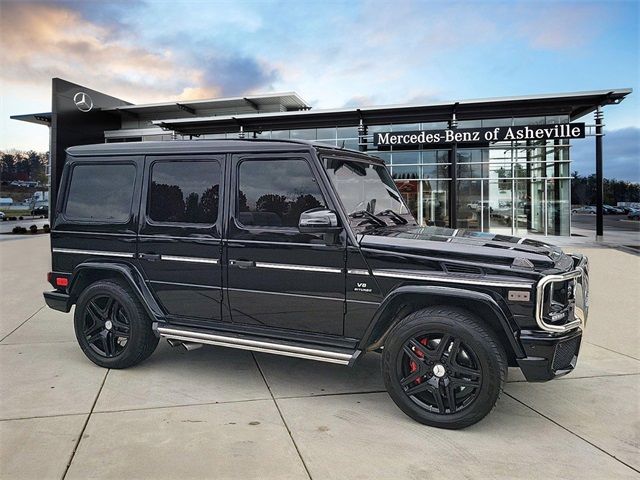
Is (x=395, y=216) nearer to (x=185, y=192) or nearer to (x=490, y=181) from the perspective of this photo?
(x=185, y=192)

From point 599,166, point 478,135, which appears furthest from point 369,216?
point 599,166

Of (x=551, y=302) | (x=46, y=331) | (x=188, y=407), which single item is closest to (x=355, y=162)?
(x=551, y=302)

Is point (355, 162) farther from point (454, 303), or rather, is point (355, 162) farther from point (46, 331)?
point (46, 331)

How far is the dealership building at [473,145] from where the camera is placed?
2066 cm

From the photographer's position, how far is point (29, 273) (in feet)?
38.8

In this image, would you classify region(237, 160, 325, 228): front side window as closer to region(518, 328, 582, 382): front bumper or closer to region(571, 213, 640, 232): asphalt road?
region(518, 328, 582, 382): front bumper

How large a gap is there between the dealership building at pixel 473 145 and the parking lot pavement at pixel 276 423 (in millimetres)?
16052

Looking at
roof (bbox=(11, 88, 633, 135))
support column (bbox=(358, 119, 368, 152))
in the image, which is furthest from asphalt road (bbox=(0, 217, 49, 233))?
support column (bbox=(358, 119, 368, 152))

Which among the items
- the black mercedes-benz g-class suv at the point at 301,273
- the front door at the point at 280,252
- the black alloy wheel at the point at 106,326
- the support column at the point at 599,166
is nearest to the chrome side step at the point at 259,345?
the black mercedes-benz g-class suv at the point at 301,273

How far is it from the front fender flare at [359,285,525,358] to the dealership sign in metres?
Answer: 18.5

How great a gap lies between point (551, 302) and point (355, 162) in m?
2.08

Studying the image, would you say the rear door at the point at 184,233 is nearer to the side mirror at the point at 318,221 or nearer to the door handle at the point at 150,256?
the door handle at the point at 150,256

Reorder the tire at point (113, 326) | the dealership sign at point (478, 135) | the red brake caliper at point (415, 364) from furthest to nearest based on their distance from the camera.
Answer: the dealership sign at point (478, 135)
the tire at point (113, 326)
the red brake caliper at point (415, 364)

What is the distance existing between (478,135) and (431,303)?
18596mm
